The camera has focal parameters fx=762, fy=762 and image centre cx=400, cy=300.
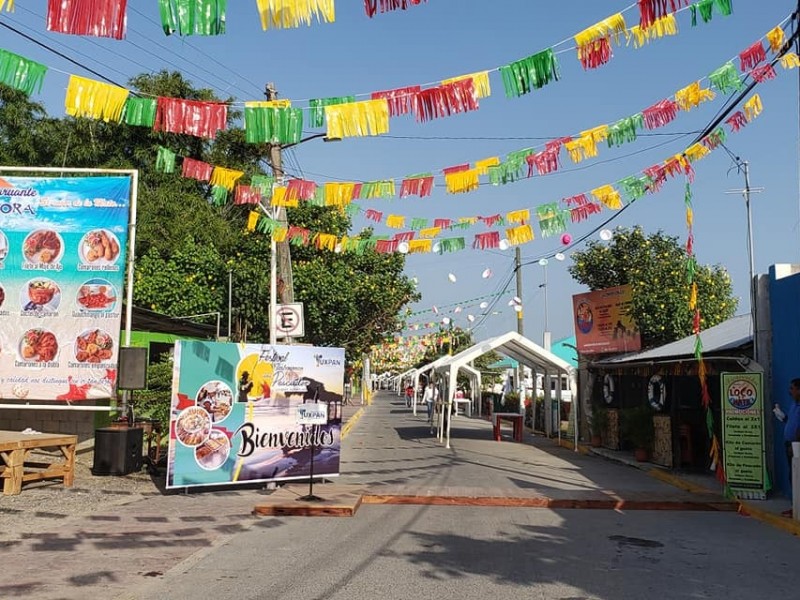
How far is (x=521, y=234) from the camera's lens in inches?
571

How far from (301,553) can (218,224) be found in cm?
2605

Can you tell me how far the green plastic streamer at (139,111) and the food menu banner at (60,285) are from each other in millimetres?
4789

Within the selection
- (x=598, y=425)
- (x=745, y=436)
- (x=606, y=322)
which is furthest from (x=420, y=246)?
(x=606, y=322)

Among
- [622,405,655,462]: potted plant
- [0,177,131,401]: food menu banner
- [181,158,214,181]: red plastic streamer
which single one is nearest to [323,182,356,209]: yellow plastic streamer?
[181,158,214,181]: red plastic streamer

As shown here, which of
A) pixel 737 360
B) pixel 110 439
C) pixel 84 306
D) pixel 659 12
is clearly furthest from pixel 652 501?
pixel 84 306

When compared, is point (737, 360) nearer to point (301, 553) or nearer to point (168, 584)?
point (301, 553)

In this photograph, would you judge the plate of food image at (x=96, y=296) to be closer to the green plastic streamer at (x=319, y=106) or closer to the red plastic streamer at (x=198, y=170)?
the red plastic streamer at (x=198, y=170)

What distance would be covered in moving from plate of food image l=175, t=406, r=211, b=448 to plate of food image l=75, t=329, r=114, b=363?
2816 millimetres

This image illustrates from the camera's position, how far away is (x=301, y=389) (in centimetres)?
1308

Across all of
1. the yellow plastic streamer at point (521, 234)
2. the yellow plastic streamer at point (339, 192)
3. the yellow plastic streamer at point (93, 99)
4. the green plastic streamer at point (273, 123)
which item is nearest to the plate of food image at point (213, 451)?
the yellow plastic streamer at point (339, 192)

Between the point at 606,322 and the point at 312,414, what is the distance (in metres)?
13.5

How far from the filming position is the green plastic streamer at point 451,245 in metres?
15.6

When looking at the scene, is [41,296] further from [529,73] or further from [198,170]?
[529,73]

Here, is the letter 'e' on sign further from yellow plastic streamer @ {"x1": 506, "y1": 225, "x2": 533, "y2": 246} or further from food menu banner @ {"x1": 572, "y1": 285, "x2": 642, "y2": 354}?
food menu banner @ {"x1": 572, "y1": 285, "x2": 642, "y2": 354}
